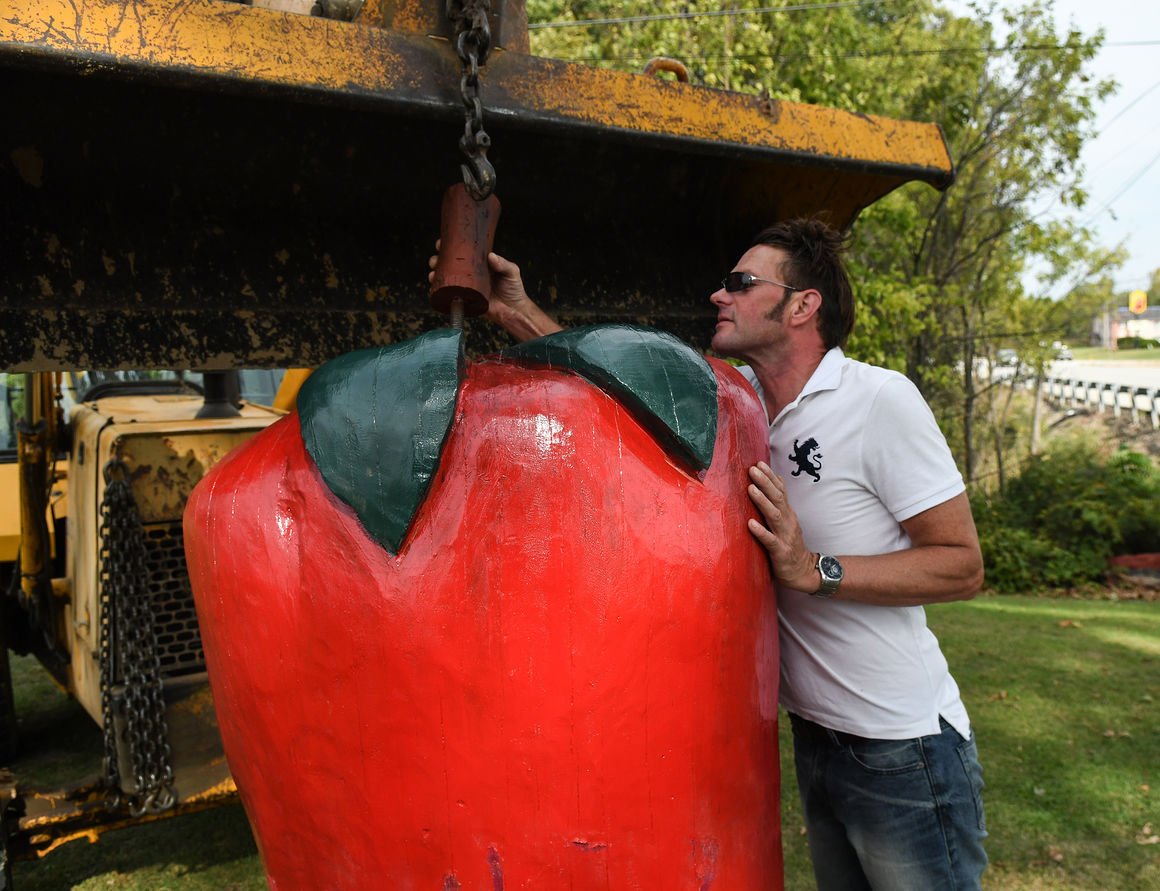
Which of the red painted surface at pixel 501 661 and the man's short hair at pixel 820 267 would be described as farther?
the man's short hair at pixel 820 267

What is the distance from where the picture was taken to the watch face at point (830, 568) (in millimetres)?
1587

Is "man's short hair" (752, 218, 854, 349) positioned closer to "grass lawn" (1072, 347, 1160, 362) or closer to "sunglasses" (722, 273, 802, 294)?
"sunglasses" (722, 273, 802, 294)

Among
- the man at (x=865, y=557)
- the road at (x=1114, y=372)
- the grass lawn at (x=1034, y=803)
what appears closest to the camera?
the man at (x=865, y=557)

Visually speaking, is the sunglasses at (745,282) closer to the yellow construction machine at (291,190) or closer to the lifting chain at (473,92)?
the yellow construction machine at (291,190)

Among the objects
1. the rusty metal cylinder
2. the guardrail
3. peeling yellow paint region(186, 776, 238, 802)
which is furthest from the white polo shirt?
the guardrail

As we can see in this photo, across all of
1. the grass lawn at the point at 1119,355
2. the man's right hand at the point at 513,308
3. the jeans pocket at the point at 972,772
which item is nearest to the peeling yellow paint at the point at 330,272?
the man's right hand at the point at 513,308

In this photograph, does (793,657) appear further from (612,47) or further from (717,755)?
(612,47)

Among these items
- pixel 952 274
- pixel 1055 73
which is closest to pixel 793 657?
pixel 952 274

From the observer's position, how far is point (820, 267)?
1827 mm

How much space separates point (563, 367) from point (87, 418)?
9.82 feet

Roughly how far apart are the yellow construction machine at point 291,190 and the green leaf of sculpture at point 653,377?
1.02ft

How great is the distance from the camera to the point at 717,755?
124 cm

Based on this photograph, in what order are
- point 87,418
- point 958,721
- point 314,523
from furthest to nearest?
point 87,418 < point 958,721 < point 314,523

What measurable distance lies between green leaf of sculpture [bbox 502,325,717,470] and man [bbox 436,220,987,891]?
0.47 metres
